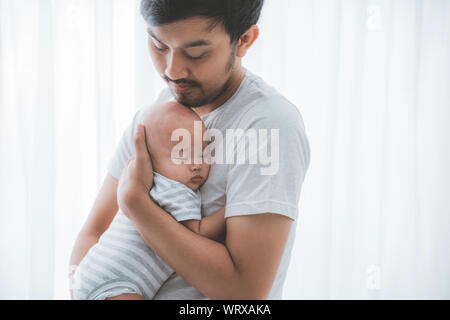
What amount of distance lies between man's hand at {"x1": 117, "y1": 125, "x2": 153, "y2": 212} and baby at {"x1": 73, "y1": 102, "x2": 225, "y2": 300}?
0.02 meters

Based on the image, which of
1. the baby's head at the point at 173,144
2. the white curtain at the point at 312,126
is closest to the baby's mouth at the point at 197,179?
the baby's head at the point at 173,144

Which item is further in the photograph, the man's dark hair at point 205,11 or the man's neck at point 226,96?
the man's neck at point 226,96

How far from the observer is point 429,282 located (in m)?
1.73

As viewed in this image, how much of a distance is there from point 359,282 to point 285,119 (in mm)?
1297

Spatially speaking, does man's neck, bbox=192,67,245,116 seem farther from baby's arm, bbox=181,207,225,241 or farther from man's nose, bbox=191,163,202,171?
baby's arm, bbox=181,207,225,241

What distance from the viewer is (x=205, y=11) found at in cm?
68

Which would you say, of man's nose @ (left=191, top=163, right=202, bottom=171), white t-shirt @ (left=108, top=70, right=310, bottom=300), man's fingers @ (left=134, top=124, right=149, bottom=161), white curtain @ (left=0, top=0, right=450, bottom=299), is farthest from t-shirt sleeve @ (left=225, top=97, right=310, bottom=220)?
white curtain @ (left=0, top=0, right=450, bottom=299)

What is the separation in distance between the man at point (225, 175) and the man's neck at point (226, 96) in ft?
0.05

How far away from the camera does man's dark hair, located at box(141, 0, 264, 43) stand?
667mm

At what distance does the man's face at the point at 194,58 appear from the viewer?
2.26ft

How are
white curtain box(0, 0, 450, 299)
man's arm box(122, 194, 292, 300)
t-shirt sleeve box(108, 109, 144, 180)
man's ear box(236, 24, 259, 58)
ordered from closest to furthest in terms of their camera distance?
man's arm box(122, 194, 292, 300) < man's ear box(236, 24, 259, 58) < t-shirt sleeve box(108, 109, 144, 180) < white curtain box(0, 0, 450, 299)

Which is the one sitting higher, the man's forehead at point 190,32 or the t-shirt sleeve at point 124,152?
the man's forehead at point 190,32

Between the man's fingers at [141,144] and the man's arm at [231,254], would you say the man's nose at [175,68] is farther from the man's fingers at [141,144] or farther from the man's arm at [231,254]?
the man's arm at [231,254]

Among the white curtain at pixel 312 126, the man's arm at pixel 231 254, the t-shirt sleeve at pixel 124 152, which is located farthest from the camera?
the white curtain at pixel 312 126
